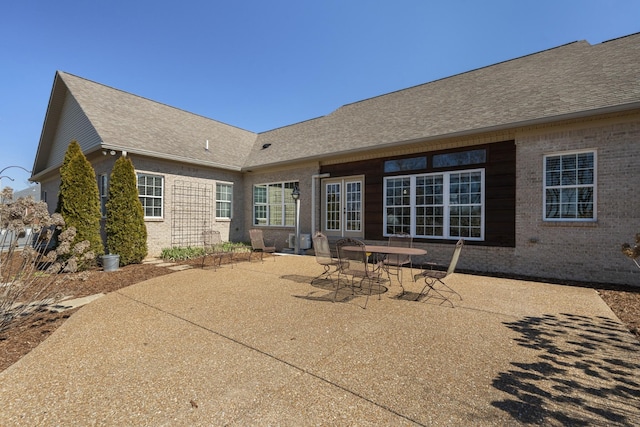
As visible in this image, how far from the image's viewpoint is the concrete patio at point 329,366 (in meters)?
2.38

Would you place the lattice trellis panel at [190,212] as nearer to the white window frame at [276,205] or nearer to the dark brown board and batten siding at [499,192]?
the white window frame at [276,205]

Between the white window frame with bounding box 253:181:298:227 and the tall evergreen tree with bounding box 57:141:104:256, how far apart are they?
6.71m

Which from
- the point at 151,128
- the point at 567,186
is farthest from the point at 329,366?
the point at 151,128

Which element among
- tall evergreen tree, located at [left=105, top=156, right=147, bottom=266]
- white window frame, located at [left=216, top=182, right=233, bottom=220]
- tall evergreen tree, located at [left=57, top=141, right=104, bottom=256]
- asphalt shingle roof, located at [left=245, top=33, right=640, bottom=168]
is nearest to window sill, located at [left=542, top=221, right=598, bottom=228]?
asphalt shingle roof, located at [left=245, top=33, right=640, bottom=168]

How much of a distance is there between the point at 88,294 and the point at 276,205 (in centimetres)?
864

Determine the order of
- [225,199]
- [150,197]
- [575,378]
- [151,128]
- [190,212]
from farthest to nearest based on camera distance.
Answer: [225,199] → [151,128] → [190,212] → [150,197] → [575,378]

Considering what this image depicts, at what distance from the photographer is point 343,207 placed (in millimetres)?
11906

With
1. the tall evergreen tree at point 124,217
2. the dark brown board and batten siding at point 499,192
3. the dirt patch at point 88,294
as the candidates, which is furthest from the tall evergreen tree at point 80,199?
the dark brown board and batten siding at point 499,192

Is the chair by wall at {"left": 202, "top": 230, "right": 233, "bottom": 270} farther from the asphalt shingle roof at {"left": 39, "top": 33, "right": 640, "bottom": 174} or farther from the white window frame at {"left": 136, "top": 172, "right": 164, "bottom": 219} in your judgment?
the asphalt shingle roof at {"left": 39, "top": 33, "right": 640, "bottom": 174}

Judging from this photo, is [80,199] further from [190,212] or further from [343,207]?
[343,207]

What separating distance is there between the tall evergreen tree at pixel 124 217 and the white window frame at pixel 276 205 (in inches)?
221

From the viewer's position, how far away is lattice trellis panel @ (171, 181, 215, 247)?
1215cm

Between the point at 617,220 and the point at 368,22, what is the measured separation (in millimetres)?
10096

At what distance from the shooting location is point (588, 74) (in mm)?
8438
